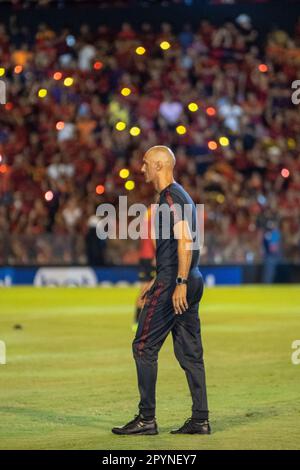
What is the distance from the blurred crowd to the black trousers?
71.1ft

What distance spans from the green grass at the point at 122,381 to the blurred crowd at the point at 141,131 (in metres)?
7.61

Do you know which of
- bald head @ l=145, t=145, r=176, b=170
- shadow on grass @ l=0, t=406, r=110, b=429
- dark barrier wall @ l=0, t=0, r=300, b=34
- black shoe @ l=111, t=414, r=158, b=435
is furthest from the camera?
dark barrier wall @ l=0, t=0, r=300, b=34

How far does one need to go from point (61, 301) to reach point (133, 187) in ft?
18.4

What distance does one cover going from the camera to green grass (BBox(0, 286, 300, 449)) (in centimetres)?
1002

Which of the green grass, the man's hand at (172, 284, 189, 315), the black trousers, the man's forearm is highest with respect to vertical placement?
the man's forearm

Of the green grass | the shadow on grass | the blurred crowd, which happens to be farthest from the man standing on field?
the blurred crowd

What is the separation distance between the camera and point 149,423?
9984 mm

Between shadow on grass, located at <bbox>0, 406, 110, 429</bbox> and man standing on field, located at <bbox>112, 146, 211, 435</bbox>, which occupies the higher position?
man standing on field, located at <bbox>112, 146, 211, 435</bbox>

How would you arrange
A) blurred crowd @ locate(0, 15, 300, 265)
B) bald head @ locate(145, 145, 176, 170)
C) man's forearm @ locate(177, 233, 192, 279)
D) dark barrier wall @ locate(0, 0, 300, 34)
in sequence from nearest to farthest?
man's forearm @ locate(177, 233, 192, 279) → bald head @ locate(145, 145, 176, 170) → blurred crowd @ locate(0, 15, 300, 265) → dark barrier wall @ locate(0, 0, 300, 34)

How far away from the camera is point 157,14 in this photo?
37.4 m

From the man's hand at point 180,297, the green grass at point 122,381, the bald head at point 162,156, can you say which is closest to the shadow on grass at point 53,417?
the green grass at point 122,381

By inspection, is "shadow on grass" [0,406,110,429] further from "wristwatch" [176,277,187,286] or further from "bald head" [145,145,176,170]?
"bald head" [145,145,176,170]

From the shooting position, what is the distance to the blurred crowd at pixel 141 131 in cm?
3284
